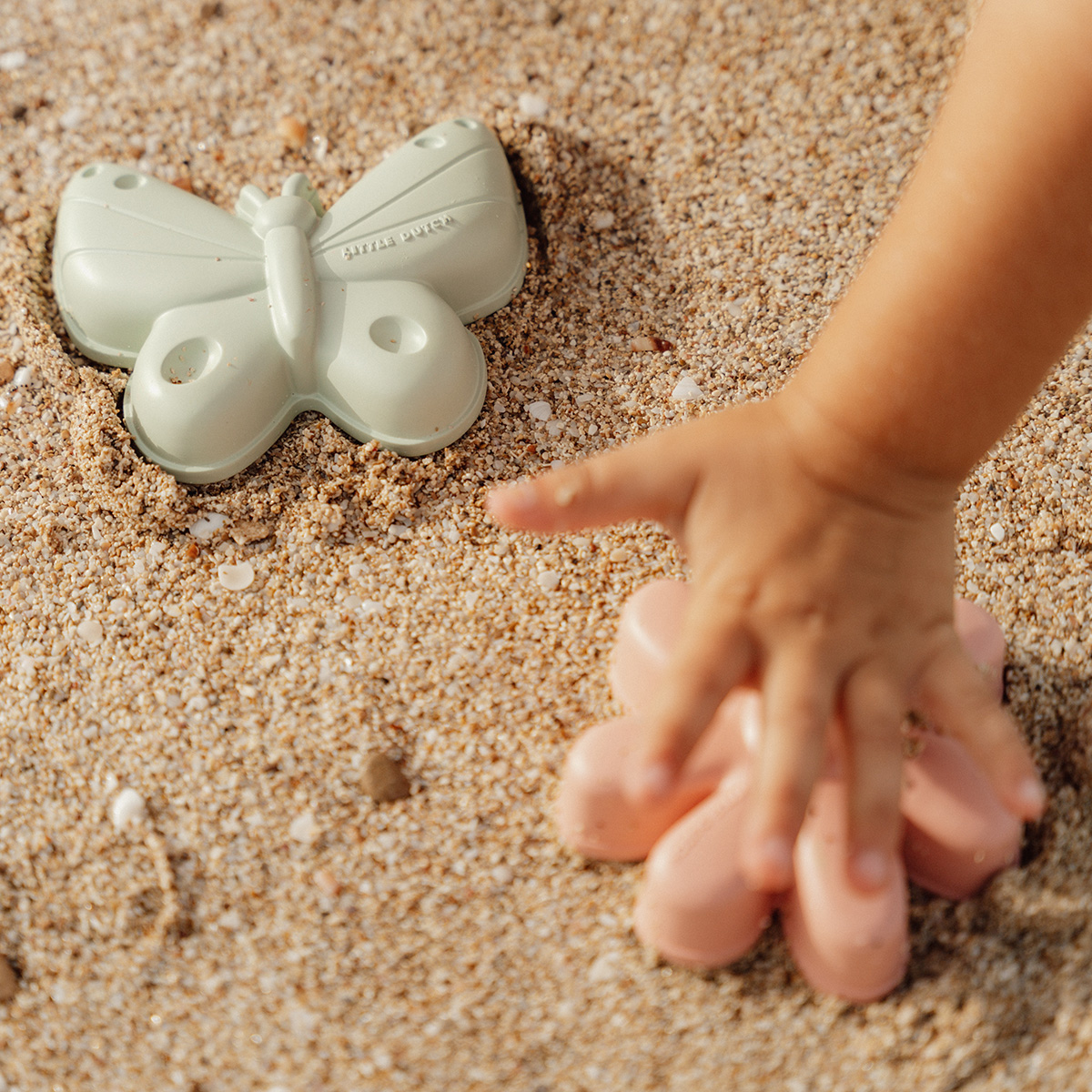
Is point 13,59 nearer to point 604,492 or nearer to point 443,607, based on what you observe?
point 443,607

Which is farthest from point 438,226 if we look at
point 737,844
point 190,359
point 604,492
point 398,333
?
point 737,844

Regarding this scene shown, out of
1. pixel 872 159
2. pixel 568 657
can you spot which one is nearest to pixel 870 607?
pixel 568 657

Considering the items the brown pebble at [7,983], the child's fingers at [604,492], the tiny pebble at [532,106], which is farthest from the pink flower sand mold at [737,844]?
the tiny pebble at [532,106]

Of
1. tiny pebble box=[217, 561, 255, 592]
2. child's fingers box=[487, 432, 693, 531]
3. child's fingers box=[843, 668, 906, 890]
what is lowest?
tiny pebble box=[217, 561, 255, 592]

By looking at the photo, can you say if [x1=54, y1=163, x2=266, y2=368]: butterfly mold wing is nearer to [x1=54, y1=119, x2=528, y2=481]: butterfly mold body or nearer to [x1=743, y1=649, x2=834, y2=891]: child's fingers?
[x1=54, y1=119, x2=528, y2=481]: butterfly mold body

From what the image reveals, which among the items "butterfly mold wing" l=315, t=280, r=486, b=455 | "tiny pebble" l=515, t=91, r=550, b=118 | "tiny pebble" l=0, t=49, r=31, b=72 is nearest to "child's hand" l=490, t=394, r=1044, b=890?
"butterfly mold wing" l=315, t=280, r=486, b=455
